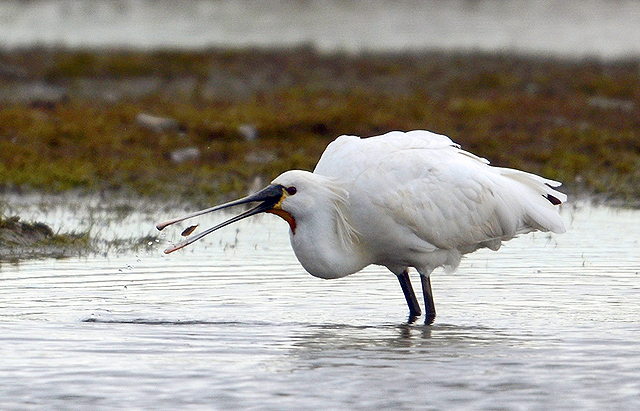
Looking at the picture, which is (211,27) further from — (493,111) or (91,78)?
(493,111)

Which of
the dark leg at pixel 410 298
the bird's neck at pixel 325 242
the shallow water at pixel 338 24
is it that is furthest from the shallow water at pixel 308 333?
the shallow water at pixel 338 24

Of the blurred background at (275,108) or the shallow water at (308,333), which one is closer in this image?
the shallow water at (308,333)

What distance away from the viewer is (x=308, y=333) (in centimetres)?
692

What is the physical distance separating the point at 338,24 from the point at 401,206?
46.3 m

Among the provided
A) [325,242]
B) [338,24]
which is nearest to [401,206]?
[325,242]

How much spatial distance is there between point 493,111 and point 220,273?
10.5 metres

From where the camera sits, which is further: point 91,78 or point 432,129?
point 91,78

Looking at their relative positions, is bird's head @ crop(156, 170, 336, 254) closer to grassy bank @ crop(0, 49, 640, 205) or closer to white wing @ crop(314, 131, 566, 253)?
white wing @ crop(314, 131, 566, 253)

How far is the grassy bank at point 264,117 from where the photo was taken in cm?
1409

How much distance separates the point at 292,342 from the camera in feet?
21.8

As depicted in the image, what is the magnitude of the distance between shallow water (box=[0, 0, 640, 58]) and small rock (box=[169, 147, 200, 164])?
1611cm

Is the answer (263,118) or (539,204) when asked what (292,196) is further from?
(263,118)

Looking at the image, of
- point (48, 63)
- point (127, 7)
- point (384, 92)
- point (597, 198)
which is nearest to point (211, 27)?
point (127, 7)

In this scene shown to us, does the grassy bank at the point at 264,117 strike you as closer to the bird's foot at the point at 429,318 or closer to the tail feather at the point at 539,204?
the tail feather at the point at 539,204
